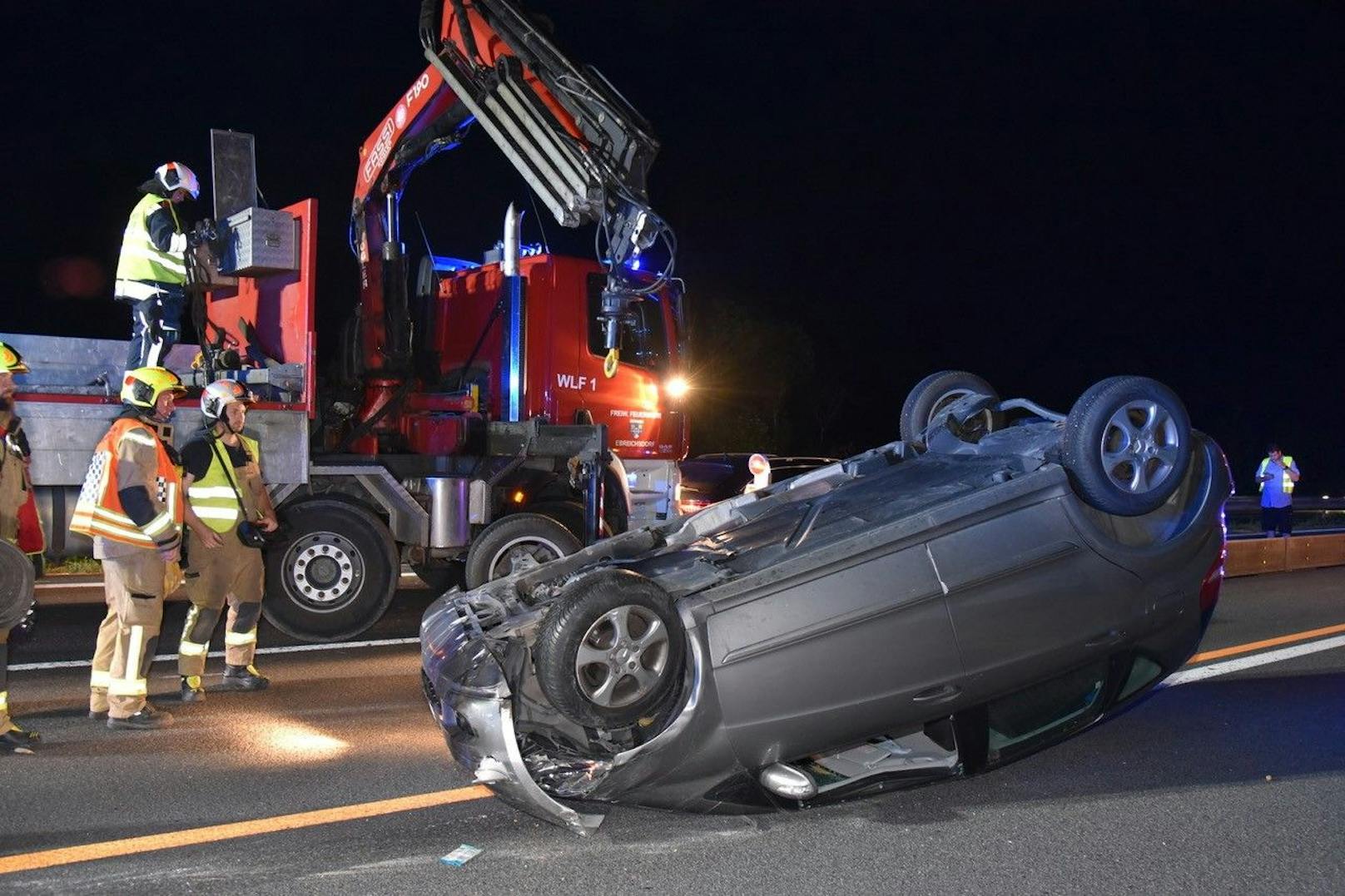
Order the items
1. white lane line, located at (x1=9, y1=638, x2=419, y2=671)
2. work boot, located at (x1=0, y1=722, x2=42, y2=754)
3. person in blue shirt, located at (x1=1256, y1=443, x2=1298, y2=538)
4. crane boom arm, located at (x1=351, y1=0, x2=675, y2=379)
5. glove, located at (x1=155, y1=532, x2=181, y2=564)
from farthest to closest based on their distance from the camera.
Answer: person in blue shirt, located at (x1=1256, y1=443, x2=1298, y2=538) → crane boom arm, located at (x1=351, y1=0, x2=675, y2=379) → white lane line, located at (x1=9, y1=638, x2=419, y2=671) → glove, located at (x1=155, y1=532, x2=181, y2=564) → work boot, located at (x1=0, y1=722, x2=42, y2=754)

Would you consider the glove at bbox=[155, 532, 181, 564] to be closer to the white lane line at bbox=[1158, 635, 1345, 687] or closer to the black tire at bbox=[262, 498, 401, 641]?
the black tire at bbox=[262, 498, 401, 641]

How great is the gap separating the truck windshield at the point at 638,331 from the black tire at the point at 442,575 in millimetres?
2216

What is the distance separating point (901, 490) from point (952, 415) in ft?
3.05

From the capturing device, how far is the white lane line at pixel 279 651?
7055mm

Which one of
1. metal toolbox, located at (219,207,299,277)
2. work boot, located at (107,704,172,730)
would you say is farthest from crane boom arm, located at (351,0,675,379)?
work boot, located at (107,704,172,730)

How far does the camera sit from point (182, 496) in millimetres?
6277

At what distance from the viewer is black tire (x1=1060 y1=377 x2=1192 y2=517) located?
4465 mm

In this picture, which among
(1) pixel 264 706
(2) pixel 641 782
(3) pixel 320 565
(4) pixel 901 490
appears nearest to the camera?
(2) pixel 641 782

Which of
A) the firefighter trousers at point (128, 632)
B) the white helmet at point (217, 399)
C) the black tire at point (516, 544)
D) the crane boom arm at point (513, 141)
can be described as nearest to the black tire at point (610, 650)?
the firefighter trousers at point (128, 632)

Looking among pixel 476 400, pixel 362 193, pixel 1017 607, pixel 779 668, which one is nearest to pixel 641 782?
pixel 779 668

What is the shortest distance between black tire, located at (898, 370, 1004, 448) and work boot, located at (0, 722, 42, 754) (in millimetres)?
4303

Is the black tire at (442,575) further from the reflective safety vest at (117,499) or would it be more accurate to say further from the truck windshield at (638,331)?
the reflective safety vest at (117,499)

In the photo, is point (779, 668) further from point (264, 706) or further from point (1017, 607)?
point (264, 706)

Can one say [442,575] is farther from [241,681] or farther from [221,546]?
[221,546]
